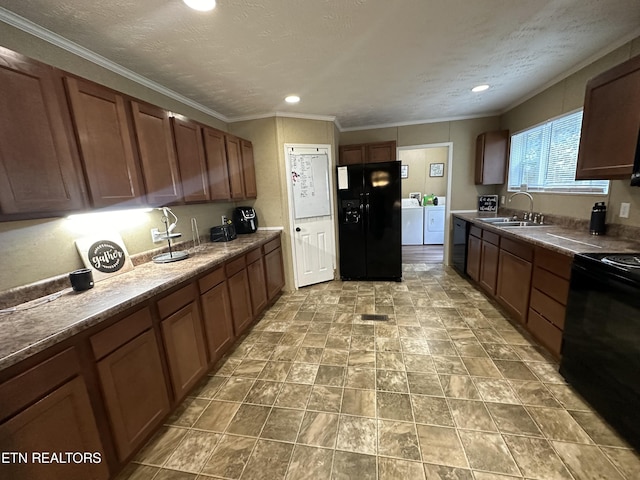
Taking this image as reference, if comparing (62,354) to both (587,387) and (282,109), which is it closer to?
(587,387)

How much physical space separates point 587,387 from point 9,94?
11.4ft

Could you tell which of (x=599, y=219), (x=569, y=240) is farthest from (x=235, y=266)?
(x=599, y=219)

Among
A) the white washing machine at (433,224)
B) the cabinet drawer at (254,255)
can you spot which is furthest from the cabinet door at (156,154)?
the white washing machine at (433,224)

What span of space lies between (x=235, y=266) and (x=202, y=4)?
1836mm

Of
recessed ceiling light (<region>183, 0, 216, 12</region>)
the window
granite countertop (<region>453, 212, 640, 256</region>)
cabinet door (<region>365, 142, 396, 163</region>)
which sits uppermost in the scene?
recessed ceiling light (<region>183, 0, 216, 12</region>)

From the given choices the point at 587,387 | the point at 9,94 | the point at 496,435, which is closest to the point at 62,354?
the point at 9,94

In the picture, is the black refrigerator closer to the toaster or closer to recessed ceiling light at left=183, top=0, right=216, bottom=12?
the toaster

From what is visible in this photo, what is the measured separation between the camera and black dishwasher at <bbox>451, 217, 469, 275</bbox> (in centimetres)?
371

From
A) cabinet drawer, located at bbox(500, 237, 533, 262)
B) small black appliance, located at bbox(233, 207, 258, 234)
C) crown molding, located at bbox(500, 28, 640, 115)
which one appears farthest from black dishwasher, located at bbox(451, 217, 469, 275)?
small black appliance, located at bbox(233, 207, 258, 234)

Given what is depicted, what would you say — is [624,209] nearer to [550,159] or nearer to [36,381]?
[550,159]

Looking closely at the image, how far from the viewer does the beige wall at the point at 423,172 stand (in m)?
6.27

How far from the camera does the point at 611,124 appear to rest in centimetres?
176

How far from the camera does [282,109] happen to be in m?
3.19

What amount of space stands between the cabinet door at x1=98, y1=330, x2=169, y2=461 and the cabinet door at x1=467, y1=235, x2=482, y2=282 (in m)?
3.55
